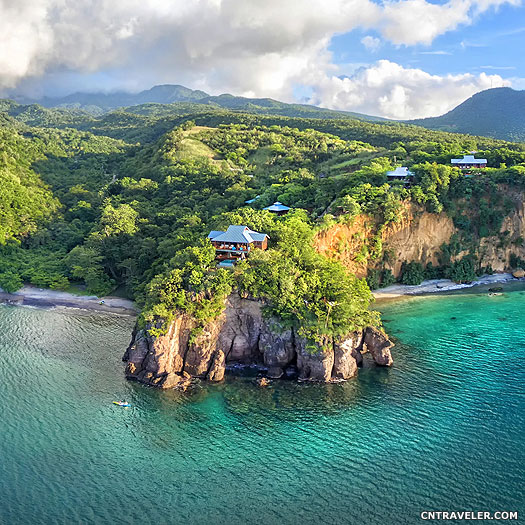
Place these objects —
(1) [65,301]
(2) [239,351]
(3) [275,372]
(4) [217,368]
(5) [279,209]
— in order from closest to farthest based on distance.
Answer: (4) [217,368] → (3) [275,372] → (2) [239,351] → (1) [65,301] → (5) [279,209]

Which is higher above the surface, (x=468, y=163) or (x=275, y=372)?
(x=468, y=163)

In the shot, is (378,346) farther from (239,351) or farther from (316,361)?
(239,351)

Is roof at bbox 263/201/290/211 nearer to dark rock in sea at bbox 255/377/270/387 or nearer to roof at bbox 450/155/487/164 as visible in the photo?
dark rock in sea at bbox 255/377/270/387

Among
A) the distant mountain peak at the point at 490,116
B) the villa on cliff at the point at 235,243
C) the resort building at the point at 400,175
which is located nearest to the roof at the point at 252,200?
the resort building at the point at 400,175

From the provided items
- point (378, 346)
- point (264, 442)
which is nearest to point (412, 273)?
point (378, 346)

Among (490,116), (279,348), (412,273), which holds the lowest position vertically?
(279,348)

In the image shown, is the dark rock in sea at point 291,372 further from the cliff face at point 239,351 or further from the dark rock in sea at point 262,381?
the dark rock in sea at point 262,381

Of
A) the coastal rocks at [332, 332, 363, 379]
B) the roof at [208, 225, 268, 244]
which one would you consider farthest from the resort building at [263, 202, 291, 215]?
the coastal rocks at [332, 332, 363, 379]
